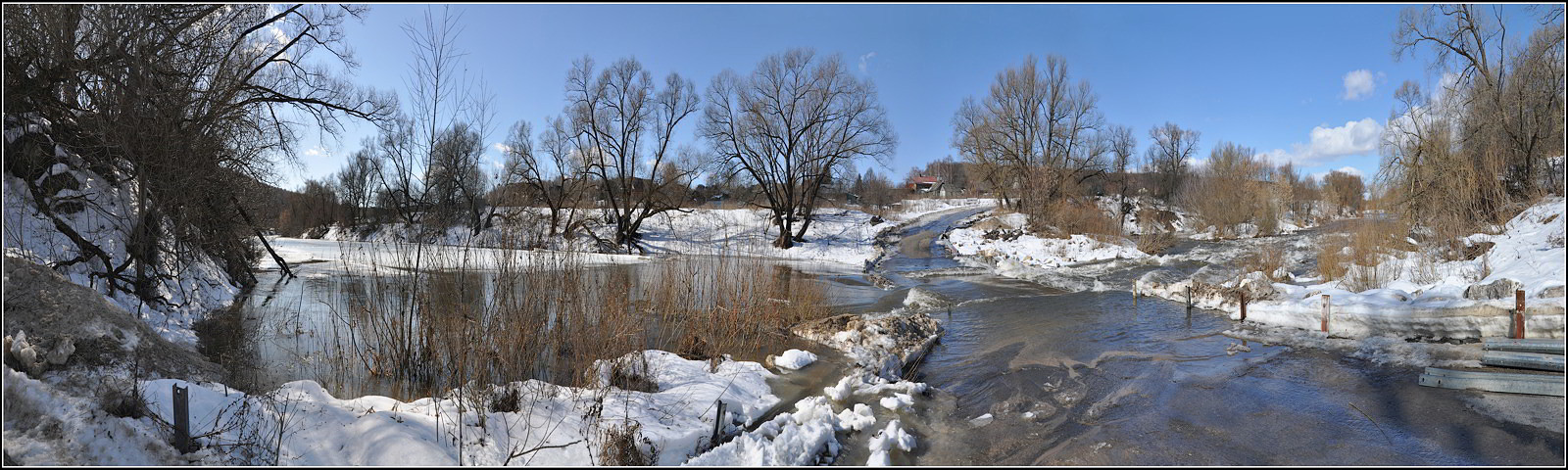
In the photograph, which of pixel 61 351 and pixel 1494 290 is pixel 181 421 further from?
pixel 1494 290

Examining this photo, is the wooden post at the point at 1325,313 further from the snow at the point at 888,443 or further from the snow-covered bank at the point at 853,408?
the snow at the point at 888,443

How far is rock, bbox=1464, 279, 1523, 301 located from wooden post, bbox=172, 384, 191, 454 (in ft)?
42.0

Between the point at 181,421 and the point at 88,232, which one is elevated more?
the point at 88,232

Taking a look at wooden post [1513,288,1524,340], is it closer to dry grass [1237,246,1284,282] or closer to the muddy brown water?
the muddy brown water

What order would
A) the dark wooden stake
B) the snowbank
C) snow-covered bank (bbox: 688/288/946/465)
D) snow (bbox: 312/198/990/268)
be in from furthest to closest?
snow (bbox: 312/198/990/268) < the snowbank < the dark wooden stake < snow-covered bank (bbox: 688/288/946/465)

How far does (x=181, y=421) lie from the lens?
3367mm

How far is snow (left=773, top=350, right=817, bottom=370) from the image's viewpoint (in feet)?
23.0

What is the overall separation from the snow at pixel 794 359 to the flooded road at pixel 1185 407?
130 centimetres

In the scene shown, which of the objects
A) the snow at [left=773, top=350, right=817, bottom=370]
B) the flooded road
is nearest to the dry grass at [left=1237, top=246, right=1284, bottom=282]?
the flooded road

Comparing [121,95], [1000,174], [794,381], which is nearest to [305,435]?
[794,381]

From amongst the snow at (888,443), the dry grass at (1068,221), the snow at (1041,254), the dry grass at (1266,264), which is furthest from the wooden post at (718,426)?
the dry grass at (1068,221)

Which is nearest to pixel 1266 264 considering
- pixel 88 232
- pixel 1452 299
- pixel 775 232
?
pixel 1452 299

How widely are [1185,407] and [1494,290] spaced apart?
5.70 meters

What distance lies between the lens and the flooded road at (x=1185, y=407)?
459cm
